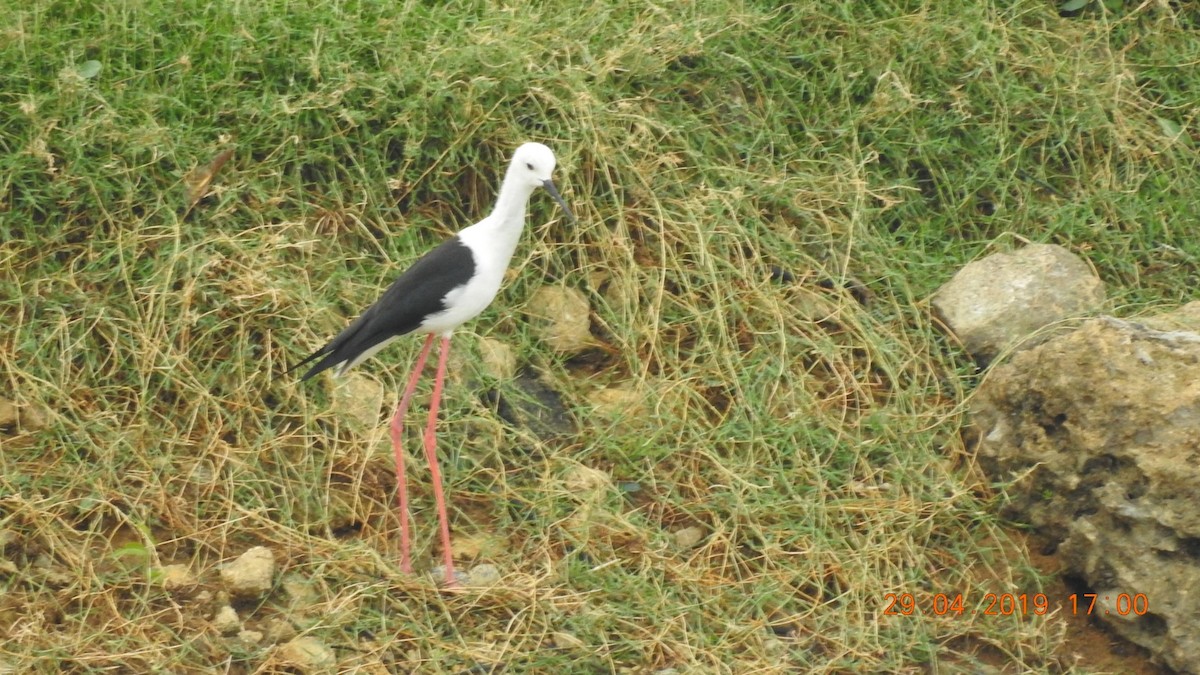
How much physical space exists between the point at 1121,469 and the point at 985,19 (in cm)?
208

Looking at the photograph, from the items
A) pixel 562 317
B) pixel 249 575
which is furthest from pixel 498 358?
pixel 249 575

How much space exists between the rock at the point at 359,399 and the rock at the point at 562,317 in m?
0.52

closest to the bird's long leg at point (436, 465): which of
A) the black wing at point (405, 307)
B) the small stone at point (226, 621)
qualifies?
the black wing at point (405, 307)

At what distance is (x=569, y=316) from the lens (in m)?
4.39

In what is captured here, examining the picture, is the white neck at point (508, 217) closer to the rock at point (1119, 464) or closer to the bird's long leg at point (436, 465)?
the bird's long leg at point (436, 465)

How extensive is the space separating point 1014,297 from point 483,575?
5.80ft

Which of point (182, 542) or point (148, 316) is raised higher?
point (148, 316)

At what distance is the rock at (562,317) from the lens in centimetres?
437

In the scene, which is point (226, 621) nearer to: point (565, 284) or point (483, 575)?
point (483, 575)

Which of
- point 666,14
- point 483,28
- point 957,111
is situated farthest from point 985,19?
point 483,28

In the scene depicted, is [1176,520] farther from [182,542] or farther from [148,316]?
[148,316]

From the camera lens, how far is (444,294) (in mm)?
3648

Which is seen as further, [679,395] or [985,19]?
[985,19]

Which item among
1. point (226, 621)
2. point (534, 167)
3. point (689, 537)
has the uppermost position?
point (534, 167)
